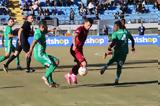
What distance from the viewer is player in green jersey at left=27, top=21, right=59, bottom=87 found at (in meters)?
12.5

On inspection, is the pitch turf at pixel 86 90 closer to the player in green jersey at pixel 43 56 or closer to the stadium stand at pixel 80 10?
the player in green jersey at pixel 43 56

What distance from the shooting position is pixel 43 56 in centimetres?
1263

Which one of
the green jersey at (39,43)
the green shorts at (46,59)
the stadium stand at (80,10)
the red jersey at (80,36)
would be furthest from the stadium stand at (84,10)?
the red jersey at (80,36)

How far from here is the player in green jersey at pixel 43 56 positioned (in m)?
12.5

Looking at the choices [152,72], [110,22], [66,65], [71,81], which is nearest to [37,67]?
[66,65]

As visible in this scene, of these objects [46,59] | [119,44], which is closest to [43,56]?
[46,59]

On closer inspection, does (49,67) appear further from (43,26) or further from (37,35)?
(43,26)

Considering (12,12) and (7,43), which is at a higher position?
(7,43)

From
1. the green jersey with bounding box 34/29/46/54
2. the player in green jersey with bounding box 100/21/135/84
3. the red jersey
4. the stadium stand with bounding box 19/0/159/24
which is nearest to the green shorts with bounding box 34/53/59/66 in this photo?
the green jersey with bounding box 34/29/46/54

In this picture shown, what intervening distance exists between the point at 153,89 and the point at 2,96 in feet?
11.7

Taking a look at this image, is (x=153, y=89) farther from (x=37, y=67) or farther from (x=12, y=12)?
A: (x=12, y=12)

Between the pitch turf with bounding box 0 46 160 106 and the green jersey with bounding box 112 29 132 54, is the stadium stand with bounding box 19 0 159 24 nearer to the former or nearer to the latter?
the pitch turf with bounding box 0 46 160 106

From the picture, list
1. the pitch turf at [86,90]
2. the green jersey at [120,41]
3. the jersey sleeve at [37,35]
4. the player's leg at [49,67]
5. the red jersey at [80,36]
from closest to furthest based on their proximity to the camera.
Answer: the pitch turf at [86,90], the red jersey at [80,36], the player's leg at [49,67], the jersey sleeve at [37,35], the green jersey at [120,41]

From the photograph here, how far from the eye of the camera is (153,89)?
39.7 feet
